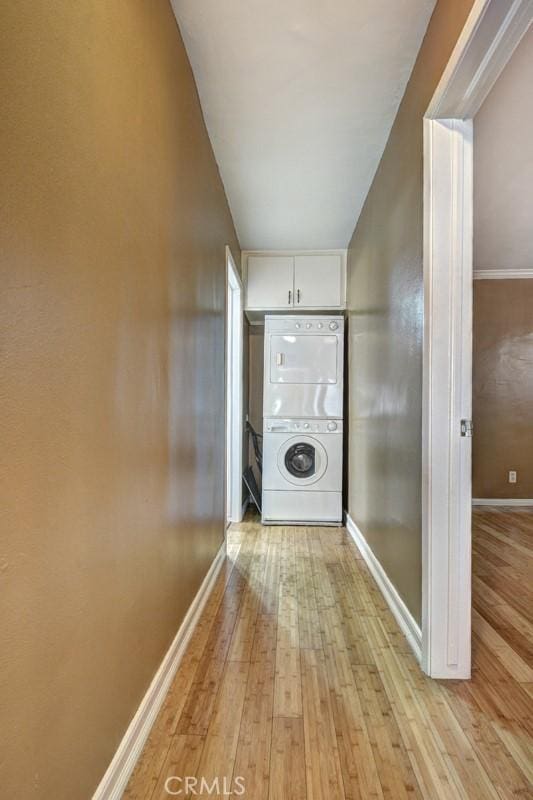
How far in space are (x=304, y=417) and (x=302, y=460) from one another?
1.25 feet

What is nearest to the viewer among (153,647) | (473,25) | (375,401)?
(473,25)

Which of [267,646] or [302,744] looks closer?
[302,744]

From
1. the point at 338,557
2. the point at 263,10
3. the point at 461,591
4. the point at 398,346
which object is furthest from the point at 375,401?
the point at 263,10

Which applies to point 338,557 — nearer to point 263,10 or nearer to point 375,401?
point 375,401

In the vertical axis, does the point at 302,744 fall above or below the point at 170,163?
below

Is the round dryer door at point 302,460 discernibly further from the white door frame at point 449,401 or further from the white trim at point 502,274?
the white trim at point 502,274

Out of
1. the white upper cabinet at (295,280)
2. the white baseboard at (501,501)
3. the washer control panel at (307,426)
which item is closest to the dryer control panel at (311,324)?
the white upper cabinet at (295,280)

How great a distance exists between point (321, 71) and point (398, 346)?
4.07ft

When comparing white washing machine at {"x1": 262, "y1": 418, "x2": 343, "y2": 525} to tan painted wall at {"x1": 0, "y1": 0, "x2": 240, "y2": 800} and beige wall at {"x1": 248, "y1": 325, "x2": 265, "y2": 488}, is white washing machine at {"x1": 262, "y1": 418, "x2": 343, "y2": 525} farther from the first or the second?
tan painted wall at {"x1": 0, "y1": 0, "x2": 240, "y2": 800}

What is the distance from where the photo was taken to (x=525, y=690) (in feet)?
5.19

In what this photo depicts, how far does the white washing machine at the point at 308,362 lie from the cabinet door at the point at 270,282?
24 centimetres

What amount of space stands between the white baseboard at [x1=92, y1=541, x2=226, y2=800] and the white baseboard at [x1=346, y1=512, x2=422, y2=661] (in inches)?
35.9

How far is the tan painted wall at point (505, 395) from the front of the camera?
4754mm

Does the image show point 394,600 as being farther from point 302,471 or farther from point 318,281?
point 318,281
